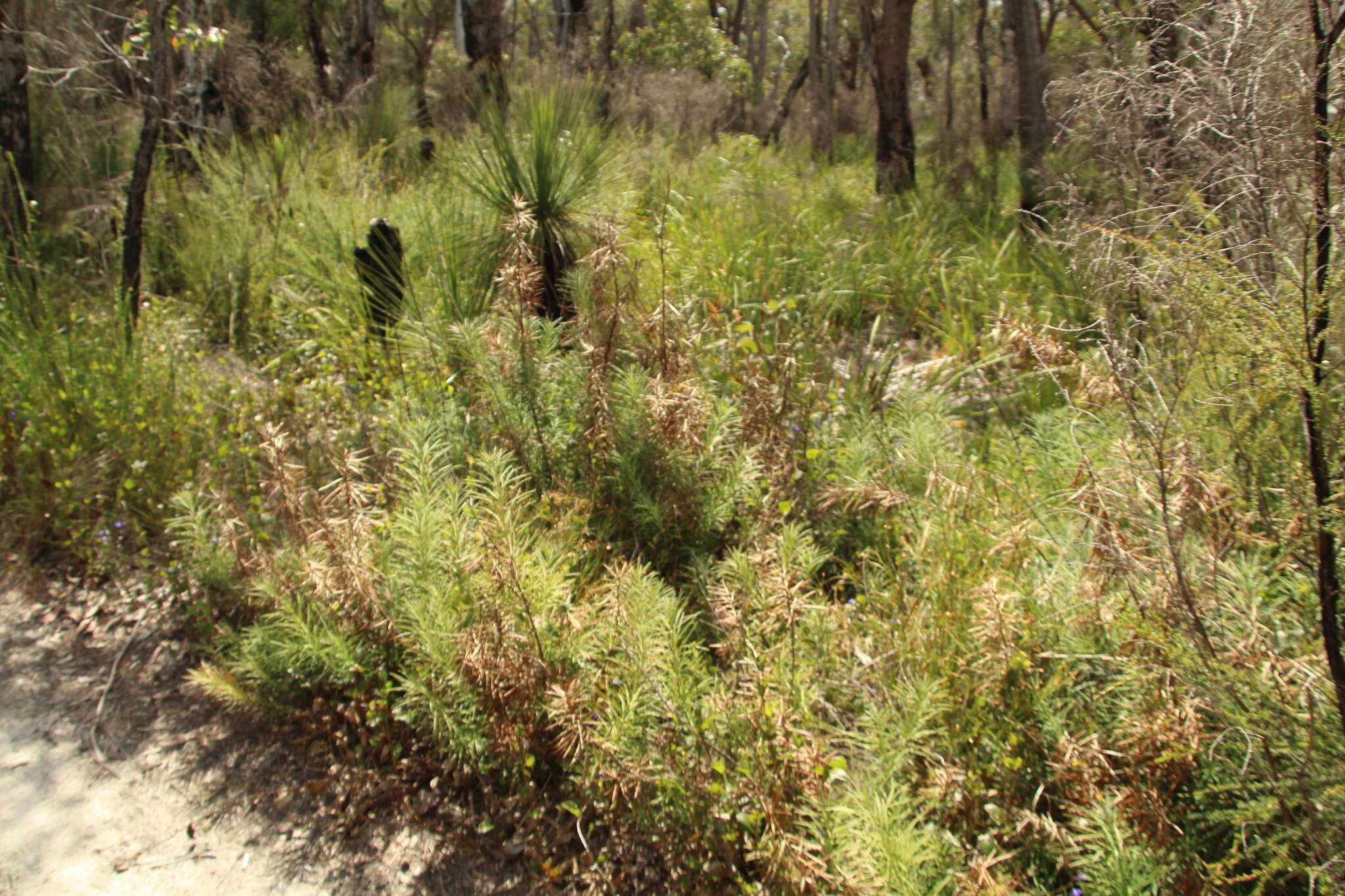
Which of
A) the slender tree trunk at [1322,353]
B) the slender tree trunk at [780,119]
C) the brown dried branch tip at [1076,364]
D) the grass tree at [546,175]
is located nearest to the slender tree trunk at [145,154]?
the grass tree at [546,175]

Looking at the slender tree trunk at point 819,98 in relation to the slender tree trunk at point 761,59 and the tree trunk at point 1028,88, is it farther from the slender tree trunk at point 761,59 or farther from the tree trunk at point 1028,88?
the slender tree trunk at point 761,59

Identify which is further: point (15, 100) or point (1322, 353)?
point (15, 100)

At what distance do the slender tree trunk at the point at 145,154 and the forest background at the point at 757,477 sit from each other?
1.1 inches

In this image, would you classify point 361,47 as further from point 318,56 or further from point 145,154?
point 145,154

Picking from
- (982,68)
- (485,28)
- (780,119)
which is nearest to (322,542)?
(485,28)

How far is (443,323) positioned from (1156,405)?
3.17 m

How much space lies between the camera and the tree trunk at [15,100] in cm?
513

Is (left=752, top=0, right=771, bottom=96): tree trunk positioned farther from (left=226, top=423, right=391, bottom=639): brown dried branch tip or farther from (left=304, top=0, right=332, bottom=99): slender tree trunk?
(left=226, top=423, right=391, bottom=639): brown dried branch tip

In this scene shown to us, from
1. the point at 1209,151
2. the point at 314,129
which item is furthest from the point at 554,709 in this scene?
the point at 314,129

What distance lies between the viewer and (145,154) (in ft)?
16.3

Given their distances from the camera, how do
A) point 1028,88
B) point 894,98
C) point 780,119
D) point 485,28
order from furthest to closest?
point 780,119 < point 485,28 < point 1028,88 < point 894,98

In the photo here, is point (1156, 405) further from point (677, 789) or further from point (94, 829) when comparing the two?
point (94, 829)

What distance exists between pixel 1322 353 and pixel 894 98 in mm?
7697

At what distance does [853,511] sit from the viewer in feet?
11.4
